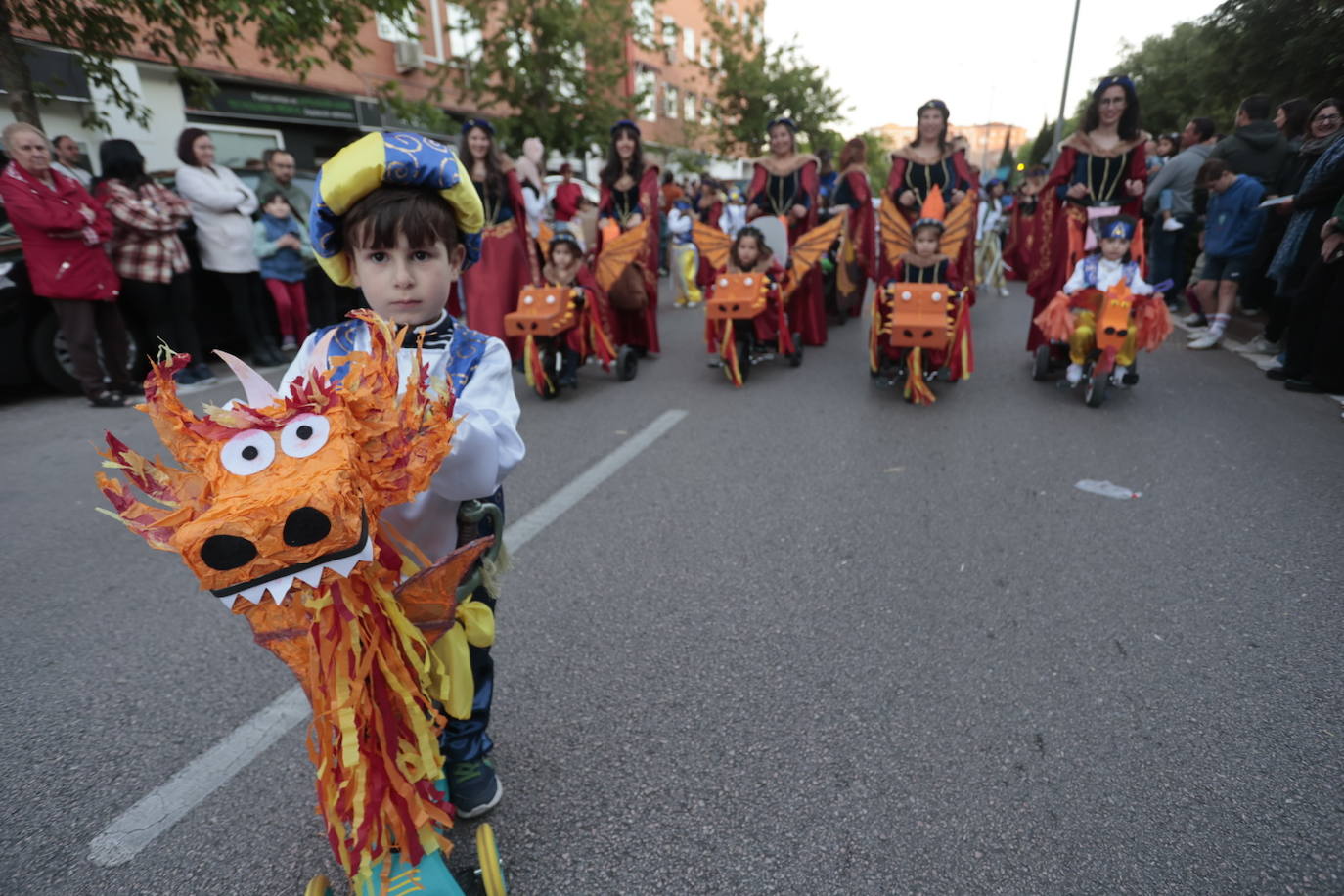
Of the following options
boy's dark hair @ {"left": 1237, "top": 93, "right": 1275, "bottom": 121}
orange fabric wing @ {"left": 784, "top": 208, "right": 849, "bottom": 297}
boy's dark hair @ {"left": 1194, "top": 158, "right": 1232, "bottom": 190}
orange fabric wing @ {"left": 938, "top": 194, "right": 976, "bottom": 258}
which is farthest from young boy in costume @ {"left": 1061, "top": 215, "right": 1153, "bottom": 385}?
boy's dark hair @ {"left": 1237, "top": 93, "right": 1275, "bottom": 121}

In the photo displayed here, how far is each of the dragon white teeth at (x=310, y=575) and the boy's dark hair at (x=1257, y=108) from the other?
30.6ft

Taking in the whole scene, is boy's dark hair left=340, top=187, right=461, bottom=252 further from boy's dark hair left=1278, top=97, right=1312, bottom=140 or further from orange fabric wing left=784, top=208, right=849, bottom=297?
boy's dark hair left=1278, top=97, right=1312, bottom=140

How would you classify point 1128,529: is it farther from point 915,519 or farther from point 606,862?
point 606,862

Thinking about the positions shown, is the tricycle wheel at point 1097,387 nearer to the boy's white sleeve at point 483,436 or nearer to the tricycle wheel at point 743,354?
the tricycle wheel at point 743,354

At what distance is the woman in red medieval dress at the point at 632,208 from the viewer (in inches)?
273

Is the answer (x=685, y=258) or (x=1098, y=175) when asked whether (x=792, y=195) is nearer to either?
(x=1098, y=175)

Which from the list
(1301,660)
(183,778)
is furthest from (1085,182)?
(183,778)

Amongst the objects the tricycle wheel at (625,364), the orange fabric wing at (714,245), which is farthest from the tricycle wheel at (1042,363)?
the tricycle wheel at (625,364)

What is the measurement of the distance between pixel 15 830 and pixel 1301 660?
3782 millimetres

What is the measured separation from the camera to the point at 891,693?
2.35 meters

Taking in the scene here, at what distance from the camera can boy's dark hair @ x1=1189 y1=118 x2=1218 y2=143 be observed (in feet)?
28.2

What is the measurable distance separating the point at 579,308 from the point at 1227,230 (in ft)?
20.3

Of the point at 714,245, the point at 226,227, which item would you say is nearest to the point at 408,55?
the point at 226,227

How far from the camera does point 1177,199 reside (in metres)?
8.64
